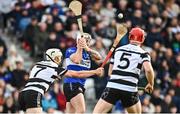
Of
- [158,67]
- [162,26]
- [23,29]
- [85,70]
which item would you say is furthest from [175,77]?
[85,70]

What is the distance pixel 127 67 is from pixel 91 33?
9.03 meters

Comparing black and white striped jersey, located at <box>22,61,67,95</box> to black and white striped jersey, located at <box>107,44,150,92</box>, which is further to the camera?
black and white striped jersey, located at <box>22,61,67,95</box>

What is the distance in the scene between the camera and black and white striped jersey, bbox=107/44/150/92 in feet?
51.6

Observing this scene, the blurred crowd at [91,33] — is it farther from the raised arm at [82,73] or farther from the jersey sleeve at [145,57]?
the jersey sleeve at [145,57]

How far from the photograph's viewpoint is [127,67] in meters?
15.7

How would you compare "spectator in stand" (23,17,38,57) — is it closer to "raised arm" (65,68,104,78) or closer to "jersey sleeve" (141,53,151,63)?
"raised arm" (65,68,104,78)

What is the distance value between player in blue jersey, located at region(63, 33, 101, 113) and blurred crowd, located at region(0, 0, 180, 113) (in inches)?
173

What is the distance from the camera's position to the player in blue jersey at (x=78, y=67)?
1672 centimetres

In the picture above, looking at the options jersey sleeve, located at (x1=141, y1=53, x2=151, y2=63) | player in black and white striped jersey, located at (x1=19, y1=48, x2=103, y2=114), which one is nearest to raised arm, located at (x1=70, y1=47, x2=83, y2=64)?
player in black and white striped jersey, located at (x1=19, y1=48, x2=103, y2=114)

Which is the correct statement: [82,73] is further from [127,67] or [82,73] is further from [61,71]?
[127,67]

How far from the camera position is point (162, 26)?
27.3 meters

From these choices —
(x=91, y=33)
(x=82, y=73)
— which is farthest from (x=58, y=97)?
(x=82, y=73)

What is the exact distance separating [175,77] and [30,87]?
33.5 feet

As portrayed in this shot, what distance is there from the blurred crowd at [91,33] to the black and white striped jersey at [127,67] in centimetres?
578
